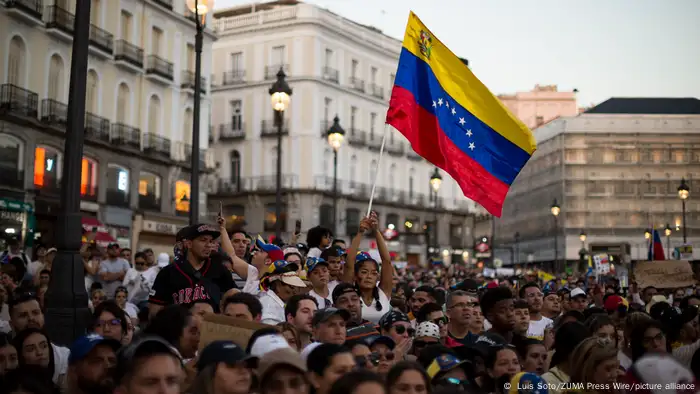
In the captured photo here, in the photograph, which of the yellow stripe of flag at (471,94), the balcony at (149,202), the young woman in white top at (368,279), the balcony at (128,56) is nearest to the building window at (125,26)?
the balcony at (128,56)

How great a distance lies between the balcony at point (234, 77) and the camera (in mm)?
60906

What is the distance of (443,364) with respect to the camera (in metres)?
6.38

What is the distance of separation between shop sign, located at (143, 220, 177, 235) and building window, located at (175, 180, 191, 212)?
1312mm

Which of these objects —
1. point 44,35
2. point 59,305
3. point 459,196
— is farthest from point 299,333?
point 459,196

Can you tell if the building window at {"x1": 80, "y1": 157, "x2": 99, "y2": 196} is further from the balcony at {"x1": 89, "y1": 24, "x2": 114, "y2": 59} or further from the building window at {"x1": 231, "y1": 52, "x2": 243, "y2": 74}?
the building window at {"x1": 231, "y1": 52, "x2": 243, "y2": 74}

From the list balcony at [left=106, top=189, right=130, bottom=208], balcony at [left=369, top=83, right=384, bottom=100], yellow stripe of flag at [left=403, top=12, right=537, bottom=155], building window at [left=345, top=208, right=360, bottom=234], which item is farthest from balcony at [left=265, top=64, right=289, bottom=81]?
yellow stripe of flag at [left=403, top=12, right=537, bottom=155]

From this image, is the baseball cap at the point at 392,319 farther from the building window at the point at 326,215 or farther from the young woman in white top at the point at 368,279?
the building window at the point at 326,215

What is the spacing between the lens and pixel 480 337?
823cm

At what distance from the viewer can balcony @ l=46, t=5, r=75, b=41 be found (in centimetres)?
3394

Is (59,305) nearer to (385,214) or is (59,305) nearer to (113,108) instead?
(113,108)

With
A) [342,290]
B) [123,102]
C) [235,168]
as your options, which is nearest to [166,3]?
[123,102]

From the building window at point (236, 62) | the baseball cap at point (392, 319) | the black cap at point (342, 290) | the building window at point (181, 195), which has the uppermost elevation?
the building window at point (236, 62)

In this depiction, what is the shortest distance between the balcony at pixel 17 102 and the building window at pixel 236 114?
27.9 meters

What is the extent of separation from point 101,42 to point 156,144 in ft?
18.8
